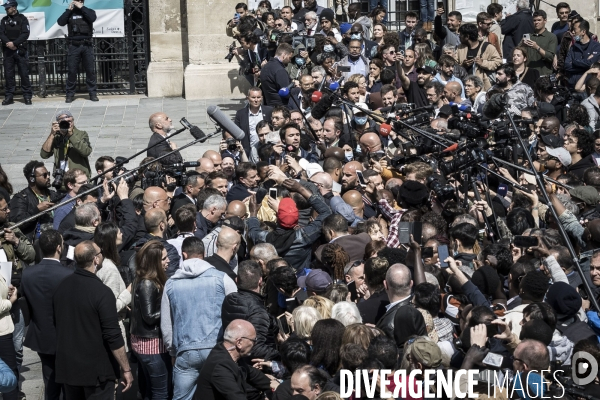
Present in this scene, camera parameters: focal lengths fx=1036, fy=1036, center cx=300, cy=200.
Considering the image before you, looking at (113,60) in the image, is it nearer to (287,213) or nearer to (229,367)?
(287,213)

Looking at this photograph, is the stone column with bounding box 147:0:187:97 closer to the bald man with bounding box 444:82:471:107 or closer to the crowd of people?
the crowd of people

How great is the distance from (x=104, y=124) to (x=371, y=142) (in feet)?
24.0

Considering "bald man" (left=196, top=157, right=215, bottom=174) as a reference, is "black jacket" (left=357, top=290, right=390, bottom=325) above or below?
above

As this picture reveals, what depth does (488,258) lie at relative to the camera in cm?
848

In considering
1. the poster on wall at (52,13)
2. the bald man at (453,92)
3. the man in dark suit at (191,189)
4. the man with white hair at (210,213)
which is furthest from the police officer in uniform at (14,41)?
the man with white hair at (210,213)

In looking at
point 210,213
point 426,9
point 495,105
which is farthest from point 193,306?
point 426,9

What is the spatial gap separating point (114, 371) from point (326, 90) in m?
4.63

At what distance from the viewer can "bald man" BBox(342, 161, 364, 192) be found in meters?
10.6

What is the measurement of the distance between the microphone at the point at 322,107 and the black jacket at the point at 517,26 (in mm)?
5840

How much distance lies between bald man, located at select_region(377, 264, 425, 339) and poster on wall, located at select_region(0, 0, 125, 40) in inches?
522

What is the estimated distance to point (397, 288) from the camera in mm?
7648

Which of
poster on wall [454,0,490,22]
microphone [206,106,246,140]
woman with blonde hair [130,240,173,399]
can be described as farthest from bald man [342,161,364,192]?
poster on wall [454,0,490,22]

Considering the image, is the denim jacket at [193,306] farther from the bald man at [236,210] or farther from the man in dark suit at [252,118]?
the man in dark suit at [252,118]

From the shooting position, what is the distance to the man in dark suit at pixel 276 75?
1366cm
